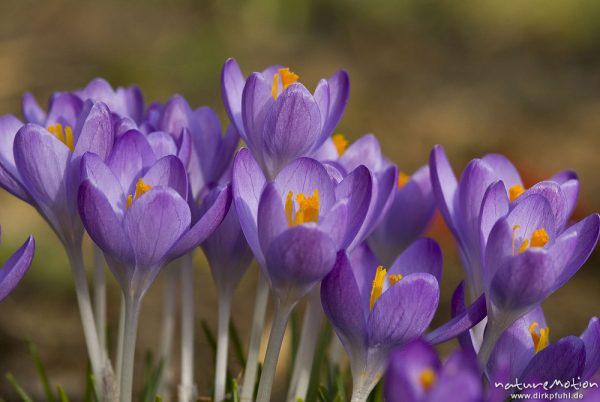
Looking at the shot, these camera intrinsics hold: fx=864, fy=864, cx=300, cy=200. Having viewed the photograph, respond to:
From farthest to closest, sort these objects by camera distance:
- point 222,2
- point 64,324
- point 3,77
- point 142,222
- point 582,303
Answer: point 222,2 < point 3,77 < point 582,303 < point 64,324 < point 142,222

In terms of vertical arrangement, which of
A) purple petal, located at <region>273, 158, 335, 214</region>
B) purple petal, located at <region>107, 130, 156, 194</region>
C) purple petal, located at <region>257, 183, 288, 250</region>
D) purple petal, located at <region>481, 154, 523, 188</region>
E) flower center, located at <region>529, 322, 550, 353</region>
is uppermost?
purple petal, located at <region>107, 130, 156, 194</region>

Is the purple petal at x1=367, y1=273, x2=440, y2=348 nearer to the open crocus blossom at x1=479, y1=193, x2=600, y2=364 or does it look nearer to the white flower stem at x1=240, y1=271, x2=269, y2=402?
the open crocus blossom at x1=479, y1=193, x2=600, y2=364

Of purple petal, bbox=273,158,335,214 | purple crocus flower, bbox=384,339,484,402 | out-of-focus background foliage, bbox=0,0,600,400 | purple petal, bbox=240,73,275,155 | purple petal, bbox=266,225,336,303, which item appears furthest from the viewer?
out-of-focus background foliage, bbox=0,0,600,400

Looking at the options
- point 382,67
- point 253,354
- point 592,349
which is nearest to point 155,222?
point 253,354

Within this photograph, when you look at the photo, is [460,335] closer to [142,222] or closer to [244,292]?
[142,222]

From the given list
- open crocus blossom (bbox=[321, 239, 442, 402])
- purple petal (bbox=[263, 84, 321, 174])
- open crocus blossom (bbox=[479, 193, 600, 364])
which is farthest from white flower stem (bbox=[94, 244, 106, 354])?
open crocus blossom (bbox=[479, 193, 600, 364])

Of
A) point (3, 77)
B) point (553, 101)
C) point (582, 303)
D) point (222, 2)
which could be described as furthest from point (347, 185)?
point (222, 2)
